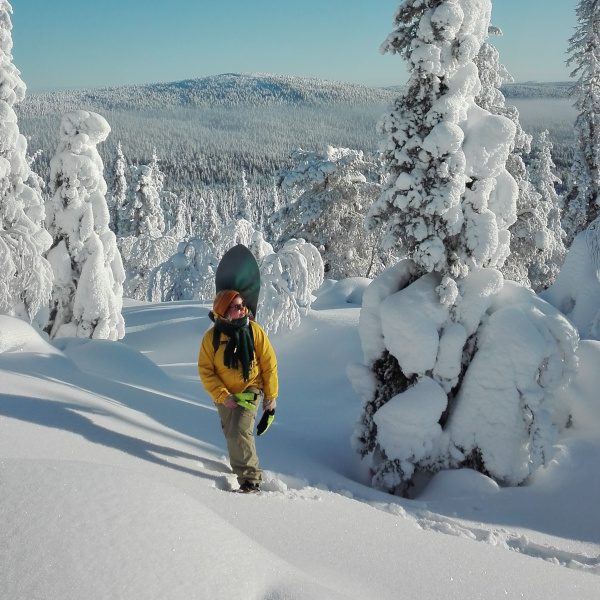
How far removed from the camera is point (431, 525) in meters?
5.35

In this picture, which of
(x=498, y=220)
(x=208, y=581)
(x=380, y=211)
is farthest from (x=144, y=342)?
(x=208, y=581)

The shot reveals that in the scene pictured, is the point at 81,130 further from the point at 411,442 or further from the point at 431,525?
the point at 431,525

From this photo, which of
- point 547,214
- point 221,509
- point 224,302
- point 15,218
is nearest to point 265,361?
point 224,302

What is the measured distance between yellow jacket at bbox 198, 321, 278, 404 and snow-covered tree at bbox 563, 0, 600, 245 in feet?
64.3

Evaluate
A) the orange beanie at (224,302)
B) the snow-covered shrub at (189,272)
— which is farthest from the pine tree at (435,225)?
the snow-covered shrub at (189,272)

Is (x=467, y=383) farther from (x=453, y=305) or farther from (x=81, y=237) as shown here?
(x=81, y=237)

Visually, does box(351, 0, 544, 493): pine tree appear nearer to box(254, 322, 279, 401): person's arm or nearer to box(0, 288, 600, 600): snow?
box(0, 288, 600, 600): snow

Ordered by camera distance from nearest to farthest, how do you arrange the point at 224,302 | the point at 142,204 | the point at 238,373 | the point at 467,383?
the point at 224,302, the point at 238,373, the point at 467,383, the point at 142,204

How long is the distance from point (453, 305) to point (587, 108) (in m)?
16.0

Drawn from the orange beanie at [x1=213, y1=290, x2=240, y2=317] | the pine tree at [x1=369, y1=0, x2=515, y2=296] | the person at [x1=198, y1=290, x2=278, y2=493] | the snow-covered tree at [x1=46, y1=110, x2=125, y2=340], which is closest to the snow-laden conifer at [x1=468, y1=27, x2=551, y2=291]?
the pine tree at [x1=369, y1=0, x2=515, y2=296]

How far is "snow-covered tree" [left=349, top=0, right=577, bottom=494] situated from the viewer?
317 inches

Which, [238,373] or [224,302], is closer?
[224,302]

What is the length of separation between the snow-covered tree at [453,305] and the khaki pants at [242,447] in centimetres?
377

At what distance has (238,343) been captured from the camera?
489cm
